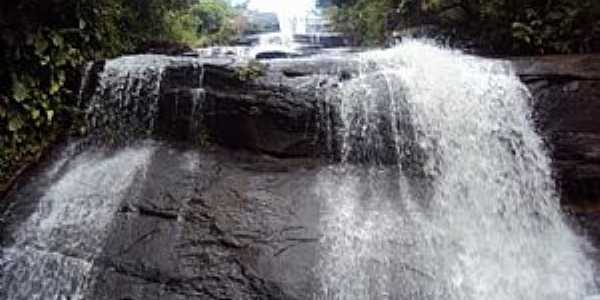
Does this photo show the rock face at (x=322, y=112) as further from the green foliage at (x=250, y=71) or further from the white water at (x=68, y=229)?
the white water at (x=68, y=229)

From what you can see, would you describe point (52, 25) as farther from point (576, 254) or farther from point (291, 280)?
point (576, 254)

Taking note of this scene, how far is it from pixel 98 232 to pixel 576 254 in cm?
475

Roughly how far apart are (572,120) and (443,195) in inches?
69.2

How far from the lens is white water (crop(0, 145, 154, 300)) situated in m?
5.38

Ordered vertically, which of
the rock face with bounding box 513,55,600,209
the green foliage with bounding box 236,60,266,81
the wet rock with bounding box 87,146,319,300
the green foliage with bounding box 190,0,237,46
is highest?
the green foliage with bounding box 190,0,237,46

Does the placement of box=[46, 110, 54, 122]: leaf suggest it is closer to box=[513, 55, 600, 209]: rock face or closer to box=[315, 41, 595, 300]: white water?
box=[315, 41, 595, 300]: white water

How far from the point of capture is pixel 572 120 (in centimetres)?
659

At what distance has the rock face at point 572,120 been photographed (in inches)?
254

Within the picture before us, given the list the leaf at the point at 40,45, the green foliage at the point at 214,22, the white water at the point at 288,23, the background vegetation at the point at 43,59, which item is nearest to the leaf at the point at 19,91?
the background vegetation at the point at 43,59

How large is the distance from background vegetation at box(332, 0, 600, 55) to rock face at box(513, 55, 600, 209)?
74 centimetres

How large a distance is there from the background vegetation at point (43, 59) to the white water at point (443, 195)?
3.45 meters

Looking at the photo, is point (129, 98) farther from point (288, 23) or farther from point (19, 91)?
point (288, 23)

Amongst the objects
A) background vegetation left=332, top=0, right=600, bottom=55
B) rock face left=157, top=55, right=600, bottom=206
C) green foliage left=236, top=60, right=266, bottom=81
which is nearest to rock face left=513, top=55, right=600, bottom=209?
rock face left=157, top=55, right=600, bottom=206

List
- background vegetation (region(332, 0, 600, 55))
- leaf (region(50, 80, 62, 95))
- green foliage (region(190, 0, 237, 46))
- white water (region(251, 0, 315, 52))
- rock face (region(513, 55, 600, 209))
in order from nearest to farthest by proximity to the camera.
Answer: rock face (region(513, 55, 600, 209)), leaf (region(50, 80, 62, 95)), background vegetation (region(332, 0, 600, 55)), white water (region(251, 0, 315, 52)), green foliage (region(190, 0, 237, 46))
